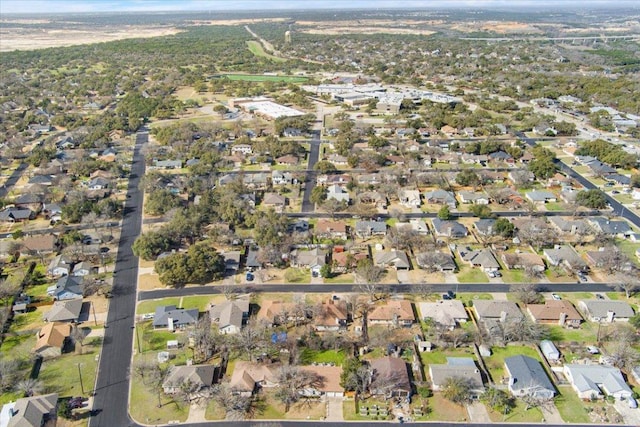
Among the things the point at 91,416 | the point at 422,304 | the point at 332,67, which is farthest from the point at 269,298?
the point at 332,67

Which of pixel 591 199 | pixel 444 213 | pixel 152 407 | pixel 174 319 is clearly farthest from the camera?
pixel 591 199

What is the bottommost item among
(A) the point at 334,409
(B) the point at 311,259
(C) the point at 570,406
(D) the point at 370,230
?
(A) the point at 334,409

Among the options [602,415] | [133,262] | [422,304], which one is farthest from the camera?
[133,262]

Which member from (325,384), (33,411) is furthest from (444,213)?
(33,411)

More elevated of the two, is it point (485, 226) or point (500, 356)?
point (485, 226)

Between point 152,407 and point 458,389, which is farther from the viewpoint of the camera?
point 152,407

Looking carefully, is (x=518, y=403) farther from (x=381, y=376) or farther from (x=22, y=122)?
(x=22, y=122)

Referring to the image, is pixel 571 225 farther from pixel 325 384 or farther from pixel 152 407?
pixel 152 407

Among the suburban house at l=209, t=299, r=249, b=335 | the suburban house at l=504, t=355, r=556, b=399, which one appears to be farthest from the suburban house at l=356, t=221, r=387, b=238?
the suburban house at l=504, t=355, r=556, b=399
